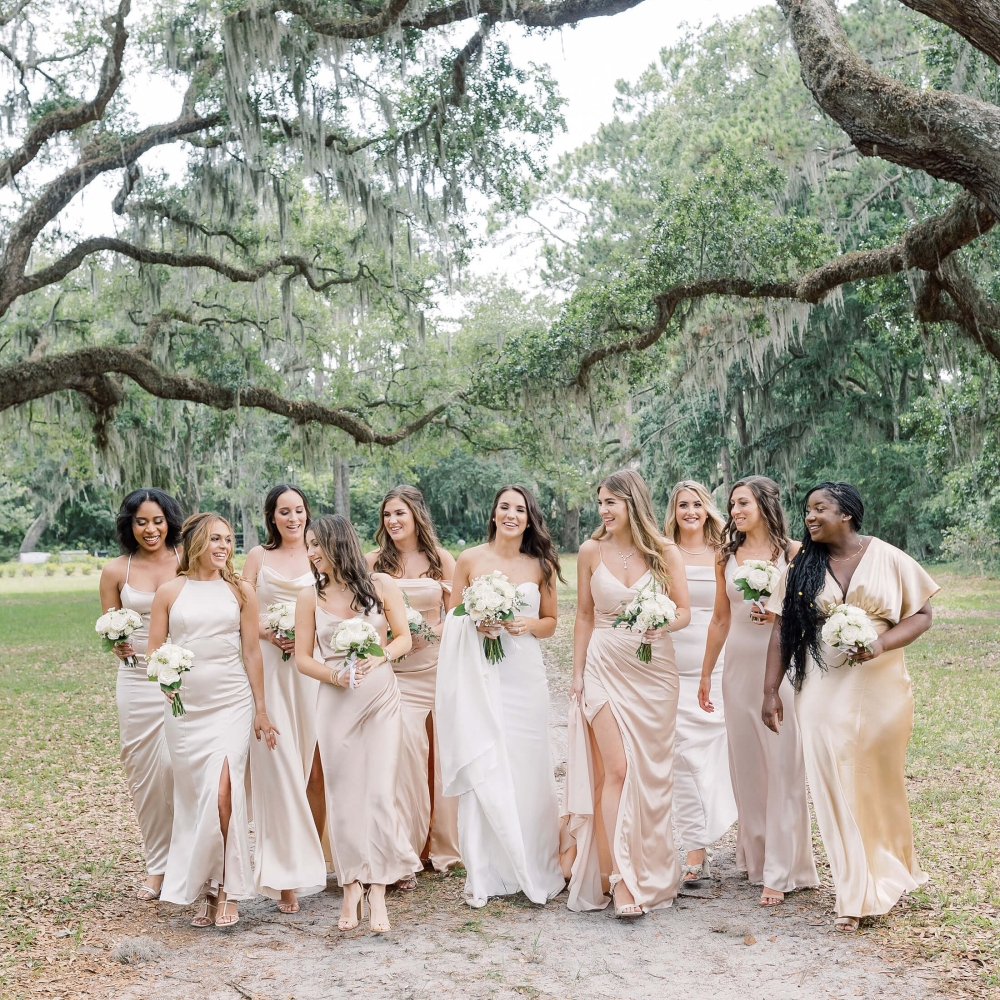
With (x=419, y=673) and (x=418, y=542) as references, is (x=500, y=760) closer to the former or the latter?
(x=419, y=673)

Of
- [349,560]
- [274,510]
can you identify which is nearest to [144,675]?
[274,510]

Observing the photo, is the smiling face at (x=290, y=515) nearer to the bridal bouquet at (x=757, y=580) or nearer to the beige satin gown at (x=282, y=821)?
the beige satin gown at (x=282, y=821)

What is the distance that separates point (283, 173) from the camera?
15.2m

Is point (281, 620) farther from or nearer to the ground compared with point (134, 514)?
nearer to the ground

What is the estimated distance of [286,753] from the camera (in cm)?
539

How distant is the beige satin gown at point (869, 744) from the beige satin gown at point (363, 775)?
6.52ft

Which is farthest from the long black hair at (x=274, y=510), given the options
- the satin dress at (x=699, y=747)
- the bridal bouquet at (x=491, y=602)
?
the satin dress at (x=699, y=747)

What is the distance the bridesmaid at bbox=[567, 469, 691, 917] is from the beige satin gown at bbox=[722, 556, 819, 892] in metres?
0.42

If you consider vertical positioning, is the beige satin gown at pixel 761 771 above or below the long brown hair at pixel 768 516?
below

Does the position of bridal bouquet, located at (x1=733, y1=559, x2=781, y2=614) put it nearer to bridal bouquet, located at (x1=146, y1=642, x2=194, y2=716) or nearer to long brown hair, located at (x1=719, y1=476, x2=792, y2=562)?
long brown hair, located at (x1=719, y1=476, x2=792, y2=562)

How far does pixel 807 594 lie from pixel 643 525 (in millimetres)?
902

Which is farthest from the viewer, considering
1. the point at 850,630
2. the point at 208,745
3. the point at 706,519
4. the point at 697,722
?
the point at 706,519

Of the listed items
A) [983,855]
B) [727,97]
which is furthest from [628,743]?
[727,97]

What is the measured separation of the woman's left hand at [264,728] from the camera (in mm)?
5152
